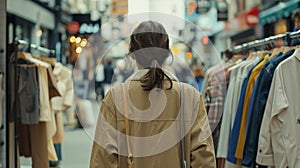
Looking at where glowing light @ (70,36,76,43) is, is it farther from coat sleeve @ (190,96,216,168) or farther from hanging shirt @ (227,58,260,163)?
coat sleeve @ (190,96,216,168)

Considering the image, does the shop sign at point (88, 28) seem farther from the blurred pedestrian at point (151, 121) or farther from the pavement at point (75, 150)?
the blurred pedestrian at point (151, 121)

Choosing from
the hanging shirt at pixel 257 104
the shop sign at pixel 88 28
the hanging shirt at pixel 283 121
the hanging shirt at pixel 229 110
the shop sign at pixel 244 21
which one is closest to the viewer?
the hanging shirt at pixel 283 121

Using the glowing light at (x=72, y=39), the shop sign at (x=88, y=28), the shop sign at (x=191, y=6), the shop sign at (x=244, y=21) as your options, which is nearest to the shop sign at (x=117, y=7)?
the shop sign at (x=191, y=6)

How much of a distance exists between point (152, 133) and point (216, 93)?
80.5 inches

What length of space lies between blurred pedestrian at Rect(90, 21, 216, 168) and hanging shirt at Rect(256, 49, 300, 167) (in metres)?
0.84

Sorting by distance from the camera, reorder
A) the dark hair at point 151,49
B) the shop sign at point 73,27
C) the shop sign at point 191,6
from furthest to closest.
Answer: the shop sign at point 191,6 → the shop sign at point 73,27 → the dark hair at point 151,49

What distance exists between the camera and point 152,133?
8.16 ft

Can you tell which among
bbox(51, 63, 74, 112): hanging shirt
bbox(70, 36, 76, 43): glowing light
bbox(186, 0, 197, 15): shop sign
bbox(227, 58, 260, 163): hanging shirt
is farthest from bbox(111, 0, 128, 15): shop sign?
bbox(227, 58, 260, 163): hanging shirt

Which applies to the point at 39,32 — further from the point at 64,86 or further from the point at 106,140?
the point at 106,140

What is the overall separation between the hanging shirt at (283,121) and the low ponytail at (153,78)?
102 centimetres

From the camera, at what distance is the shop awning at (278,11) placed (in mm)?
9905

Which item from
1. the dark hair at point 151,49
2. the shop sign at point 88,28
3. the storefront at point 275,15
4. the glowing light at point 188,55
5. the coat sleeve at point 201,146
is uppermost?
the storefront at point 275,15

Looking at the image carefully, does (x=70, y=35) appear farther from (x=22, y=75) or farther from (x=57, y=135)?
(x=22, y=75)

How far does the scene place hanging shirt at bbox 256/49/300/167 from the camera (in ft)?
10.3
